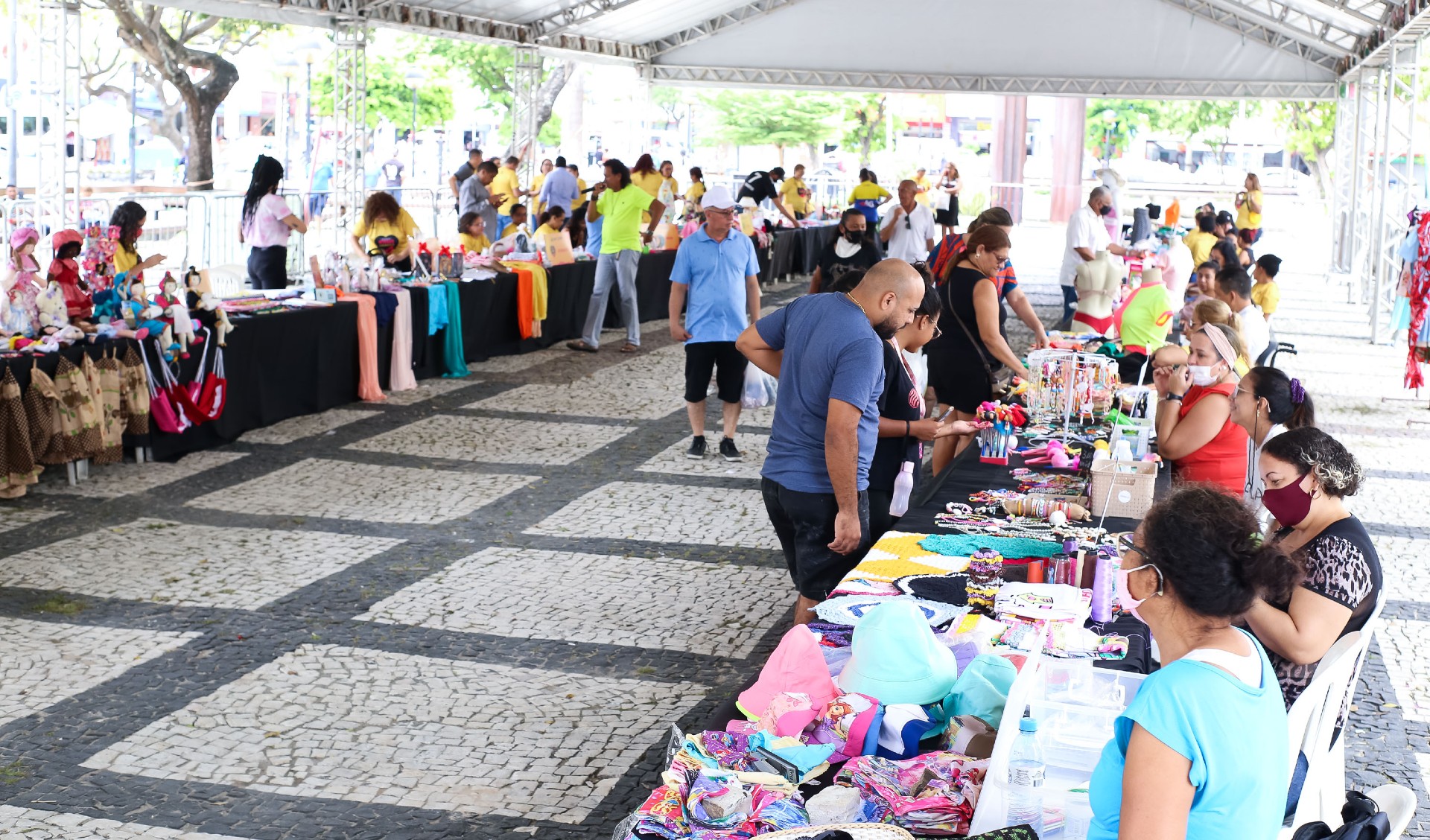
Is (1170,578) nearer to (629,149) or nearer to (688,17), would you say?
(688,17)

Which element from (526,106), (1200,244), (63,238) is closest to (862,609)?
(63,238)

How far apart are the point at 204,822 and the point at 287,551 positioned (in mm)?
2578

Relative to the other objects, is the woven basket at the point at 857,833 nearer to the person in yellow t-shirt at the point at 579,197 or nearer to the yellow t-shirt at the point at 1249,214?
the person in yellow t-shirt at the point at 579,197

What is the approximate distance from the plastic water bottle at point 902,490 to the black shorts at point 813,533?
355 millimetres

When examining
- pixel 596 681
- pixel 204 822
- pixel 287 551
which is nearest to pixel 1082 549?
pixel 596 681

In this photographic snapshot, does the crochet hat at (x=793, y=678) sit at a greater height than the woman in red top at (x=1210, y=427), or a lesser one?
lesser

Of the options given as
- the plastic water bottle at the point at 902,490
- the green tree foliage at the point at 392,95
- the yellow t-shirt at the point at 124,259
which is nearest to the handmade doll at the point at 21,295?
the yellow t-shirt at the point at 124,259

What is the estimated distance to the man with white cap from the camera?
7605 mm

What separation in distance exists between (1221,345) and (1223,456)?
1.30 ft

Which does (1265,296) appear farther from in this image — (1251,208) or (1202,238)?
(1251,208)

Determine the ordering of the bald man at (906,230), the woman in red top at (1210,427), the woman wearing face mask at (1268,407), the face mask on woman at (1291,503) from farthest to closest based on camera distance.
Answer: the bald man at (906,230) < the woman in red top at (1210,427) < the woman wearing face mask at (1268,407) < the face mask on woman at (1291,503)

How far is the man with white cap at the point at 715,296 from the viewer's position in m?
7.61

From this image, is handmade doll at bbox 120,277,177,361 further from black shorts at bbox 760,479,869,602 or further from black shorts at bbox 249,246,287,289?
black shorts at bbox 760,479,869,602

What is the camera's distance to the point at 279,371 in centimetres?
866
